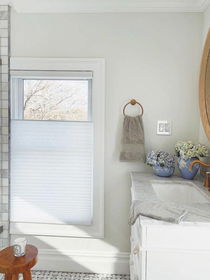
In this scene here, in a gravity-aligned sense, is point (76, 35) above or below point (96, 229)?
above

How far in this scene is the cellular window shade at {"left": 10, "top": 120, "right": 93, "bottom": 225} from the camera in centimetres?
218

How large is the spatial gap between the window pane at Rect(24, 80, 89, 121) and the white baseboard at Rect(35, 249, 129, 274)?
1252 mm

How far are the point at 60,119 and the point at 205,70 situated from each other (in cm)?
129

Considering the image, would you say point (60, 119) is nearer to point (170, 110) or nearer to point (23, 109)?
point (23, 109)

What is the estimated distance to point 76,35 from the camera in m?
2.14

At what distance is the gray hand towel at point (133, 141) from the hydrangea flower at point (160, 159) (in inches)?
3.6

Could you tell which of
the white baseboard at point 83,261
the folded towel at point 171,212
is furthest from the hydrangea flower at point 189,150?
the white baseboard at point 83,261

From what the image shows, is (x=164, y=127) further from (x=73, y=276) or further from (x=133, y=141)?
(x=73, y=276)

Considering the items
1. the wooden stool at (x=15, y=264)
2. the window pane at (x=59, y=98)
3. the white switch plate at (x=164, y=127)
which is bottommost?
the wooden stool at (x=15, y=264)

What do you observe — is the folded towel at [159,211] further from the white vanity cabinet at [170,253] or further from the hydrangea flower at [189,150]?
the hydrangea flower at [189,150]

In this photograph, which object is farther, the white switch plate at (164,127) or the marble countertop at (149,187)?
the white switch plate at (164,127)

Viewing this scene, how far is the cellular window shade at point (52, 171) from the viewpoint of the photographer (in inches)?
86.0

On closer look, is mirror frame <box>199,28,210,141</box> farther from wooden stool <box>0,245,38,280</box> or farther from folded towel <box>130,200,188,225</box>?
wooden stool <box>0,245,38,280</box>

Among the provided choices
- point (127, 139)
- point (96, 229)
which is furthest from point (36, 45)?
point (96, 229)
